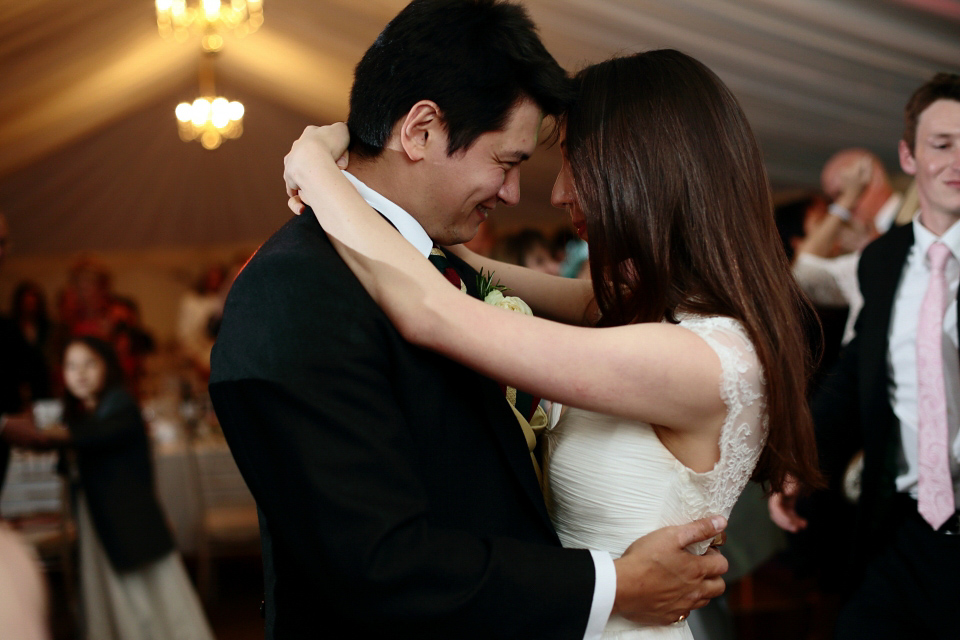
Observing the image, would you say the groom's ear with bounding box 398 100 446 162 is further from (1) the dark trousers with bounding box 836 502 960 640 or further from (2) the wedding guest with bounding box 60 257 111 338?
(2) the wedding guest with bounding box 60 257 111 338

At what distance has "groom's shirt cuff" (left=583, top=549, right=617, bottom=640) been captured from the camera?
119 cm

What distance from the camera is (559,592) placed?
3.82 ft

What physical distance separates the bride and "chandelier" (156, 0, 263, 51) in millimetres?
3937

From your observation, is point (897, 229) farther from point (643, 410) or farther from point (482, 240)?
point (482, 240)

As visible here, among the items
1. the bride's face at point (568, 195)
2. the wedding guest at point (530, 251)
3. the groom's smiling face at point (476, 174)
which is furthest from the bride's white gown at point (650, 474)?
the wedding guest at point (530, 251)

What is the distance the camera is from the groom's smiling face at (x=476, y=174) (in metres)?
1.35

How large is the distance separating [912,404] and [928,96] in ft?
2.97

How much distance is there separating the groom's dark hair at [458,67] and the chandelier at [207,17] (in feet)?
12.6

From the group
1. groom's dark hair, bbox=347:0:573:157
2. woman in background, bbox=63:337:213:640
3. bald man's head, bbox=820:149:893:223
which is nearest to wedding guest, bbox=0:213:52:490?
woman in background, bbox=63:337:213:640

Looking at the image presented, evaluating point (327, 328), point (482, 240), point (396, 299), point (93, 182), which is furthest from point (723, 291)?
point (93, 182)

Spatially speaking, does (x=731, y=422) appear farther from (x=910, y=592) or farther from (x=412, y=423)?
(x=910, y=592)

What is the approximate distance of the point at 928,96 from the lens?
242 centimetres

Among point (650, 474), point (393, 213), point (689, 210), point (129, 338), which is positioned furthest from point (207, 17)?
point (650, 474)

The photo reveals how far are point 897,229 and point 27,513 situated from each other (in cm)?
467
